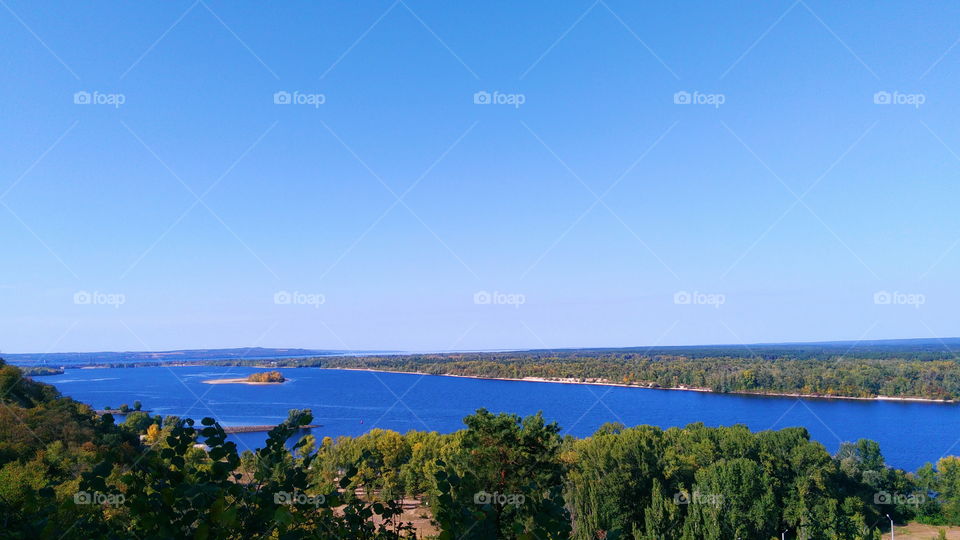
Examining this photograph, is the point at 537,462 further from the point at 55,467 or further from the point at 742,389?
the point at 742,389

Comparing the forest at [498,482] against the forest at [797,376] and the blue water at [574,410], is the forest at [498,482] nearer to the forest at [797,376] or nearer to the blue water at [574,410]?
the blue water at [574,410]

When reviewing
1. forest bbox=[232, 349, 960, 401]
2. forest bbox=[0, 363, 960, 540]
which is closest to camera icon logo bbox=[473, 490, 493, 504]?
forest bbox=[0, 363, 960, 540]

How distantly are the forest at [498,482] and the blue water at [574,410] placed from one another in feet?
64.9

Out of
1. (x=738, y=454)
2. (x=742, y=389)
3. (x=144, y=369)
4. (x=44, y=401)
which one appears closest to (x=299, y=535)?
(x=738, y=454)

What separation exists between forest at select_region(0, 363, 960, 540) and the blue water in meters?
19.8

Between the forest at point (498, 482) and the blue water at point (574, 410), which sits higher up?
the forest at point (498, 482)

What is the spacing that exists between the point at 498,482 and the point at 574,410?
6234cm

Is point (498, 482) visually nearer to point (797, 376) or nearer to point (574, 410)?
point (574, 410)

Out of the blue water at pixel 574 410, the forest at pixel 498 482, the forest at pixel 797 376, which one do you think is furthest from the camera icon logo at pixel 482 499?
the forest at pixel 797 376

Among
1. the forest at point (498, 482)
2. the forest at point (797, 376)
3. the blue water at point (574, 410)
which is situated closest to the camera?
the forest at point (498, 482)

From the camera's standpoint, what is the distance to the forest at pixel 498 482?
1987mm

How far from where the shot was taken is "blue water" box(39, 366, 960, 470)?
5438 cm

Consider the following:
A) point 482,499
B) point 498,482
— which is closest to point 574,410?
point 498,482

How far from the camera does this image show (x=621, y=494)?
67.3ft
